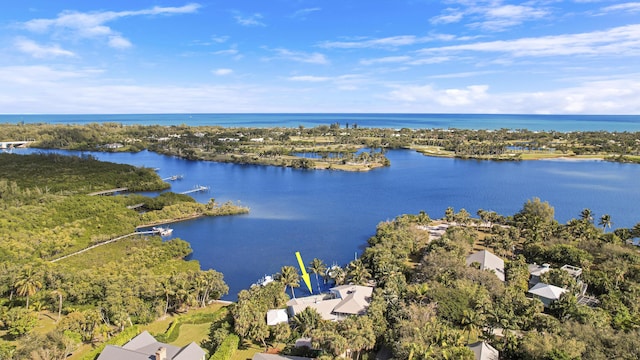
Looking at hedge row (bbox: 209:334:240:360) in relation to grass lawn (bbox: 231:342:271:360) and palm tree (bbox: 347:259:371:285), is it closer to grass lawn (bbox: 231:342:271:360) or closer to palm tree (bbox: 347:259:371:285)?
grass lawn (bbox: 231:342:271:360)

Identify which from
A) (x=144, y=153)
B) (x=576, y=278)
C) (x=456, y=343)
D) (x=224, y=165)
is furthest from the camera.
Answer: (x=144, y=153)

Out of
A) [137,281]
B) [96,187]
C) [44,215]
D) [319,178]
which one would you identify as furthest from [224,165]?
[137,281]

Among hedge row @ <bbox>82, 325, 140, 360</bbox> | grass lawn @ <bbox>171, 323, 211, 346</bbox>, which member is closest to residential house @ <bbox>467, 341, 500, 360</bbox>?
grass lawn @ <bbox>171, 323, 211, 346</bbox>

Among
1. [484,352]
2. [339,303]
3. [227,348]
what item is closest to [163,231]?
[339,303]

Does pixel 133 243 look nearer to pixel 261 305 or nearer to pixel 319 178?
pixel 261 305

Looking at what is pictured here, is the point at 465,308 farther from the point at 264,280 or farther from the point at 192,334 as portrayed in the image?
the point at 264,280
